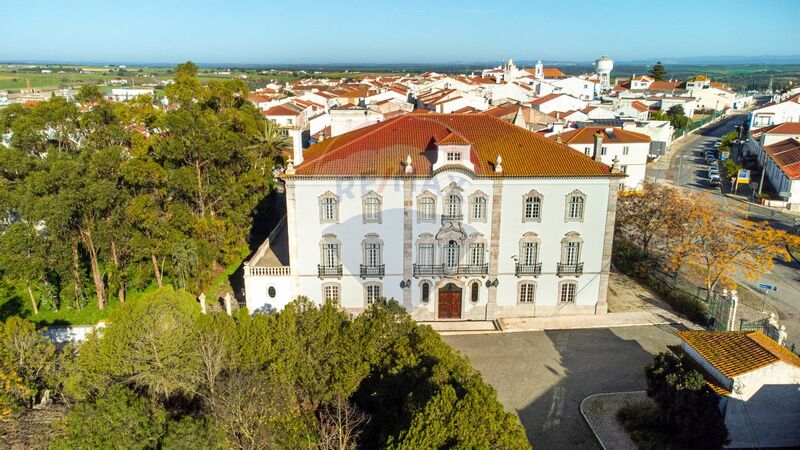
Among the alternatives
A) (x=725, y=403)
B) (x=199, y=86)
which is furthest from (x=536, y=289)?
→ (x=199, y=86)

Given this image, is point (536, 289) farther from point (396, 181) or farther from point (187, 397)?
point (187, 397)

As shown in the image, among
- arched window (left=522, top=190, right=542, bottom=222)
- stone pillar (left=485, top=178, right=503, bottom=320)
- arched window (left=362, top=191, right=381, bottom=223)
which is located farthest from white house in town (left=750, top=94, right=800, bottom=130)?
arched window (left=362, top=191, right=381, bottom=223)

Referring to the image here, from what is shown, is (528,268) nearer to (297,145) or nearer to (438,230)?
(438,230)

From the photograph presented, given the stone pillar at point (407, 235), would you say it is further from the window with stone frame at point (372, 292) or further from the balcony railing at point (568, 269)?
the balcony railing at point (568, 269)

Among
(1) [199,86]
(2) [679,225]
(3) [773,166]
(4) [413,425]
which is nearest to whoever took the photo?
(4) [413,425]

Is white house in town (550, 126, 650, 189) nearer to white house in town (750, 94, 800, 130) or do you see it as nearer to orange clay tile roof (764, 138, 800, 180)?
orange clay tile roof (764, 138, 800, 180)

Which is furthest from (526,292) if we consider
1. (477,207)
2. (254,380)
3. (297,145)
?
(254,380)

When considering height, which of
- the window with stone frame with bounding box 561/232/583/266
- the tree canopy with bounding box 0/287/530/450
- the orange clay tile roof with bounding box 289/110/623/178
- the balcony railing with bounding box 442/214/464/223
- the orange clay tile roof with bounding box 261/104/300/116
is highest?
the orange clay tile roof with bounding box 289/110/623/178
